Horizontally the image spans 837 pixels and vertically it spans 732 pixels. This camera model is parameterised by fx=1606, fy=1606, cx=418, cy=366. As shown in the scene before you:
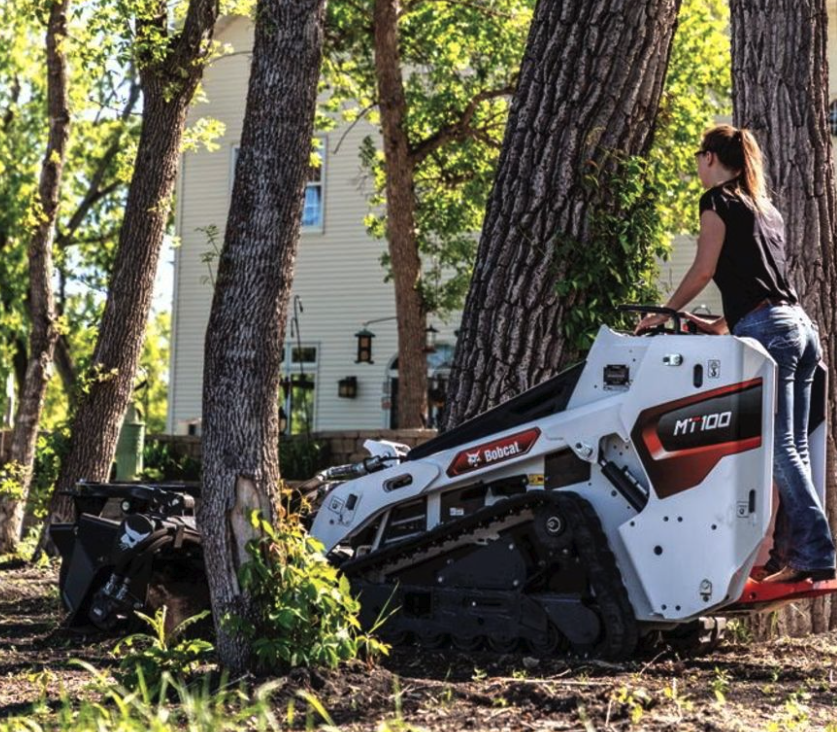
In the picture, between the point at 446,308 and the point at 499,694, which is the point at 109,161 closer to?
the point at 446,308

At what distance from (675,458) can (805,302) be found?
95.4 inches

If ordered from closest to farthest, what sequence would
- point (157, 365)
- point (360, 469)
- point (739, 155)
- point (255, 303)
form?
1. point (255, 303)
2. point (739, 155)
3. point (360, 469)
4. point (157, 365)

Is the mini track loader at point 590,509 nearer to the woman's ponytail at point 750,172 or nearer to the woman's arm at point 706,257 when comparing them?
the woman's arm at point 706,257

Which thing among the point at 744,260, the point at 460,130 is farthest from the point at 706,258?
the point at 460,130

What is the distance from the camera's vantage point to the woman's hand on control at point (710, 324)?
712 cm

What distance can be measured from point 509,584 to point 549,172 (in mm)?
2428

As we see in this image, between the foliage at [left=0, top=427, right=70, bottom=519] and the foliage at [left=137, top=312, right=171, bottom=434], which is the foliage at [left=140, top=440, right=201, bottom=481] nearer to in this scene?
the foliage at [left=0, top=427, right=70, bottom=519]

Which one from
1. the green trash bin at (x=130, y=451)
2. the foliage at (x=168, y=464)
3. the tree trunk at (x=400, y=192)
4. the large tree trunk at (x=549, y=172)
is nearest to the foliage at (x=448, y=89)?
the tree trunk at (x=400, y=192)

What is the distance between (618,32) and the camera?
8648 millimetres

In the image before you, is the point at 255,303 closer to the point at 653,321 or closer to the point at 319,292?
the point at 653,321

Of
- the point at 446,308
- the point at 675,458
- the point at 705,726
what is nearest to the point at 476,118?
the point at 446,308

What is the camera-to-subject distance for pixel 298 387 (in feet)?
91.7

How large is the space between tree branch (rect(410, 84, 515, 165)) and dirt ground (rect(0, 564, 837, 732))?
12.9 meters

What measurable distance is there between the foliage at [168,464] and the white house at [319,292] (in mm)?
5118
